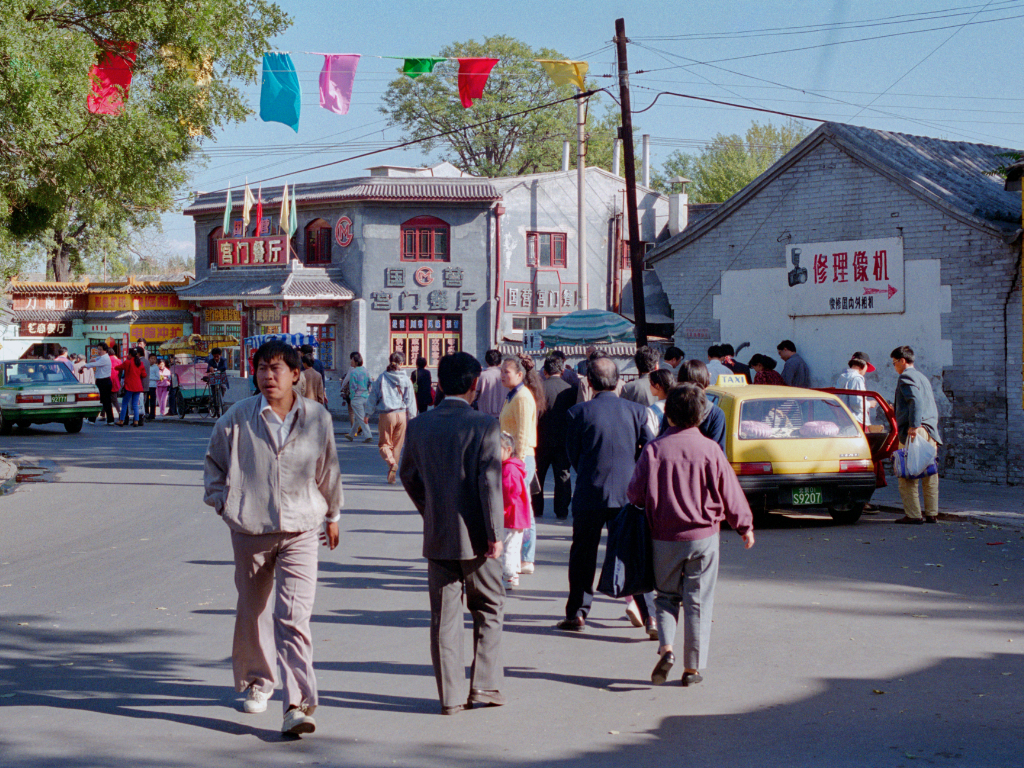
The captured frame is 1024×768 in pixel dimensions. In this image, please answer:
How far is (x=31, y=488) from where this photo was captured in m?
15.8

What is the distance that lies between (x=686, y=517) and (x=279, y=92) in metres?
13.9

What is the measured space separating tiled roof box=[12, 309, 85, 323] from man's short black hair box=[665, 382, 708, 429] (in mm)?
45364

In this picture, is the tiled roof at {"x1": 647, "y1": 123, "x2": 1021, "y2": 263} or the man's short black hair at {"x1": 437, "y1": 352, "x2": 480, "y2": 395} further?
the tiled roof at {"x1": 647, "y1": 123, "x2": 1021, "y2": 263}

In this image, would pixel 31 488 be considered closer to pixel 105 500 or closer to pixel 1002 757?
pixel 105 500

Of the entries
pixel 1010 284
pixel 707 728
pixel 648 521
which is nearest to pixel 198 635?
pixel 648 521

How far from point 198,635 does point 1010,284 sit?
1313 centimetres

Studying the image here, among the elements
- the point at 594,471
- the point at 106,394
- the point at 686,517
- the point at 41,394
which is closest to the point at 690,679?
the point at 686,517

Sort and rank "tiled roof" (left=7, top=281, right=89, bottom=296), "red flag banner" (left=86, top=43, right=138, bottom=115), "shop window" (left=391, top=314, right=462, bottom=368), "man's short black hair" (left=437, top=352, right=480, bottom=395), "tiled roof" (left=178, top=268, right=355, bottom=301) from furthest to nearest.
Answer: "tiled roof" (left=7, top=281, right=89, bottom=296) < "shop window" (left=391, top=314, right=462, bottom=368) < "tiled roof" (left=178, top=268, right=355, bottom=301) < "red flag banner" (left=86, top=43, right=138, bottom=115) < "man's short black hair" (left=437, top=352, right=480, bottom=395)

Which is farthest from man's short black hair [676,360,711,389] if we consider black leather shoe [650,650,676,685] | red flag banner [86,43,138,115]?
red flag banner [86,43,138,115]

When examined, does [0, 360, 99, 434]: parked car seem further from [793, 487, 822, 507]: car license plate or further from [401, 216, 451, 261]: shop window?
[793, 487, 822, 507]: car license plate

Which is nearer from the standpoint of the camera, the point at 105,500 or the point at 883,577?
the point at 883,577

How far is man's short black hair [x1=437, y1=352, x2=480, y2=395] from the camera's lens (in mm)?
5891

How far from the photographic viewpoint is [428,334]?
3675 centimetres

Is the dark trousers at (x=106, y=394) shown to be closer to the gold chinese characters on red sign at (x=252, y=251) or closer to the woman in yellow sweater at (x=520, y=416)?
the gold chinese characters on red sign at (x=252, y=251)
